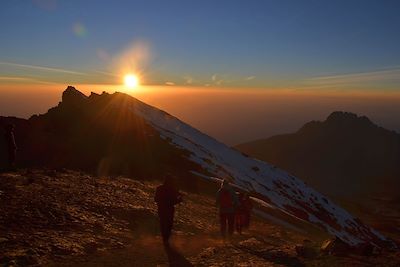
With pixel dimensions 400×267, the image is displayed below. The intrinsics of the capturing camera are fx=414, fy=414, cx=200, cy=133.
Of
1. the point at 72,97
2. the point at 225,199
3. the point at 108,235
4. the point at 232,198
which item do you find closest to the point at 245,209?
the point at 232,198

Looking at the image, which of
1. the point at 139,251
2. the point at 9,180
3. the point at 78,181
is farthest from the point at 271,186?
the point at 139,251

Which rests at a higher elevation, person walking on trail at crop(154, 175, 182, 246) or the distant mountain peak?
the distant mountain peak

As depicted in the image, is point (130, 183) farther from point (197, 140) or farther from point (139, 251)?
point (197, 140)

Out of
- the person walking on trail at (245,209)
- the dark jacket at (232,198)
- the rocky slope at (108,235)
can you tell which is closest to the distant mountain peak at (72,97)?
the rocky slope at (108,235)

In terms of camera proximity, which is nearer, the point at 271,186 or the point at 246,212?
the point at 246,212

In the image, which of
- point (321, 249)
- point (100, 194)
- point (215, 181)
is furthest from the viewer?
point (215, 181)

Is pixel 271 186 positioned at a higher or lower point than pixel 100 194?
lower

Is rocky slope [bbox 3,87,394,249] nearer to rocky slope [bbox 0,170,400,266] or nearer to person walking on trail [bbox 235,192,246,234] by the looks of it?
rocky slope [bbox 0,170,400,266]

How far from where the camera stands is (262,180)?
192ft

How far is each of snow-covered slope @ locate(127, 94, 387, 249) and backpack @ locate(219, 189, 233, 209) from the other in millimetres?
25963

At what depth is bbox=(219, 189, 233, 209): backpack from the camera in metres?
17.7

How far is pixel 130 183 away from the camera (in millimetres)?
27641

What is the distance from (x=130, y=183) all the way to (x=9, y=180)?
8.29 m

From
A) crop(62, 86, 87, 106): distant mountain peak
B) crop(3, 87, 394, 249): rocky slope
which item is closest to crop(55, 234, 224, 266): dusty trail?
crop(3, 87, 394, 249): rocky slope
